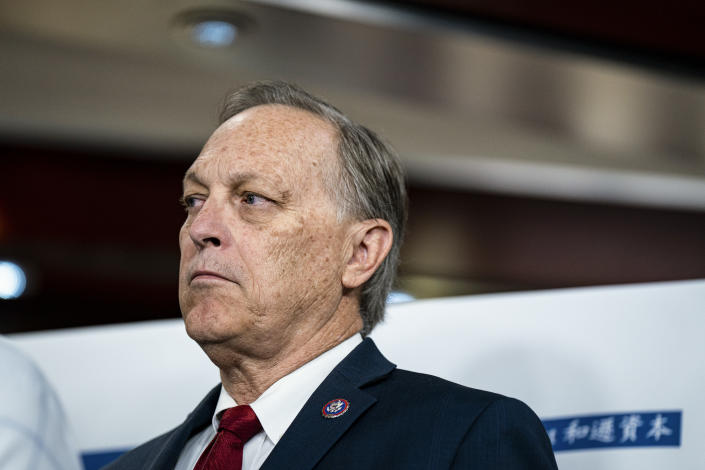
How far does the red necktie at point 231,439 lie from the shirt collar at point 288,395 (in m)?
0.02

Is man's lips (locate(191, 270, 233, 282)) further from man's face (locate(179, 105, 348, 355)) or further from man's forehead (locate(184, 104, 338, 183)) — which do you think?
man's forehead (locate(184, 104, 338, 183))

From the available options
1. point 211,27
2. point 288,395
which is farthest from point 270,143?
point 211,27

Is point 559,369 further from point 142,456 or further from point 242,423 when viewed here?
point 142,456

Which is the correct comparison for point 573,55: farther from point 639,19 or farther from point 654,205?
point 654,205

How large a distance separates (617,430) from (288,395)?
0.68m

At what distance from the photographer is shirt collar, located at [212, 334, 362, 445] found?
127 centimetres

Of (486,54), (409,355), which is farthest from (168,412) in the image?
(486,54)

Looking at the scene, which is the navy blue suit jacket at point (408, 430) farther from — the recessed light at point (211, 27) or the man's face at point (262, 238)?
the recessed light at point (211, 27)

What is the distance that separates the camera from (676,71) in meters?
3.21

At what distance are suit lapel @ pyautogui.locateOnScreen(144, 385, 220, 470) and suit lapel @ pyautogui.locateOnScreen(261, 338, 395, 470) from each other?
286 mm

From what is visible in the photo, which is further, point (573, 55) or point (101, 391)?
point (573, 55)

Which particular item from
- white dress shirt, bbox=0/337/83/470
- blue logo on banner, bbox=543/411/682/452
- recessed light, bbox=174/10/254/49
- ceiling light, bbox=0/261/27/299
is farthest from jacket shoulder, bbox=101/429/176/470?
ceiling light, bbox=0/261/27/299

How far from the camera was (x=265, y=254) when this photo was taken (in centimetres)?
130

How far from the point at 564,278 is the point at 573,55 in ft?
8.97
